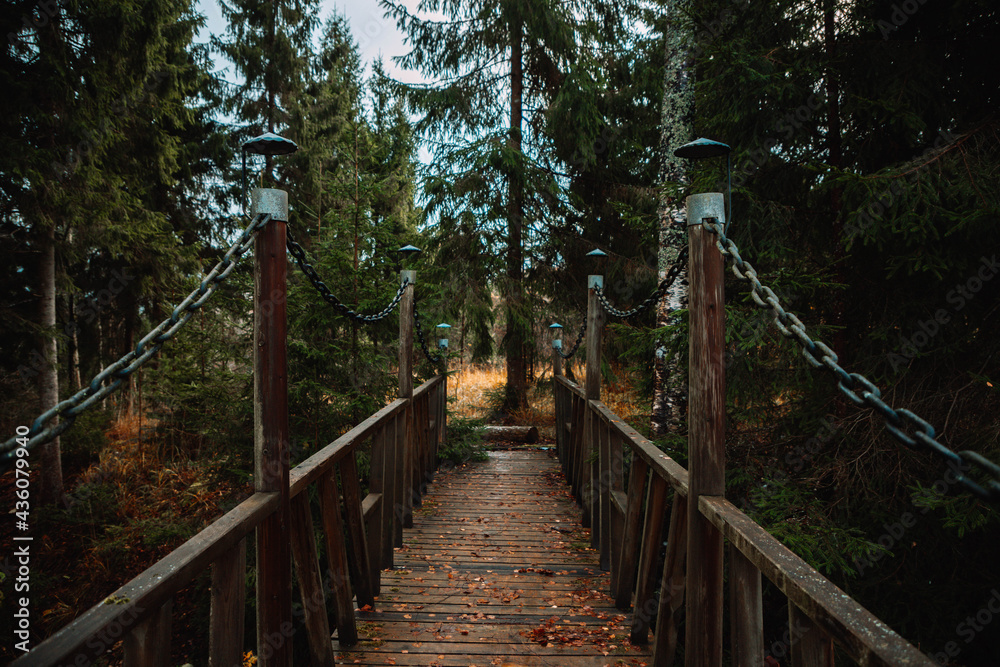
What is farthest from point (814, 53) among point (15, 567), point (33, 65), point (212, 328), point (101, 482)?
point (101, 482)

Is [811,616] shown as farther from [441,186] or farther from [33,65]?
[441,186]

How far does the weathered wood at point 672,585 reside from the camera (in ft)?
7.44

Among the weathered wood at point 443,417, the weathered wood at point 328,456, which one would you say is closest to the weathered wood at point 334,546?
the weathered wood at point 328,456

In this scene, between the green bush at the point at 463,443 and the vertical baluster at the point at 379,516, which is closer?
the vertical baluster at the point at 379,516

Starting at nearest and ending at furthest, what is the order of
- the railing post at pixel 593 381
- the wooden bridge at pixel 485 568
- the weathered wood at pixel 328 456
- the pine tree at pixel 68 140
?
the wooden bridge at pixel 485 568 < the weathered wood at pixel 328 456 < the railing post at pixel 593 381 < the pine tree at pixel 68 140

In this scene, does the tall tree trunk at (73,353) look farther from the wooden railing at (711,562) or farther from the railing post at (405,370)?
the wooden railing at (711,562)

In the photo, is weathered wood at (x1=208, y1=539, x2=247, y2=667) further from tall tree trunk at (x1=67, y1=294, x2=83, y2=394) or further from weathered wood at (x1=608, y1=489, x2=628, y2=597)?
tall tree trunk at (x1=67, y1=294, x2=83, y2=394)

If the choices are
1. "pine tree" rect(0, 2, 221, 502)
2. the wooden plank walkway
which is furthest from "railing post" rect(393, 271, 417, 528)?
"pine tree" rect(0, 2, 221, 502)

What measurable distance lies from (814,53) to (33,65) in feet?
26.2

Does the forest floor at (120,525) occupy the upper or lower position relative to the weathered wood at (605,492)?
lower

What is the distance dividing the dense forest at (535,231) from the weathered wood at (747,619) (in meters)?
0.64

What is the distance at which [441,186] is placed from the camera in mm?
9812

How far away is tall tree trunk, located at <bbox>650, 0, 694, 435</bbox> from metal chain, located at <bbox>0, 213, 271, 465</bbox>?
4.28 m

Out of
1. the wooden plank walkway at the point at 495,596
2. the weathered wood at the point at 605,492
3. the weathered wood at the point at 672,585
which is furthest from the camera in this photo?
the weathered wood at the point at 605,492
